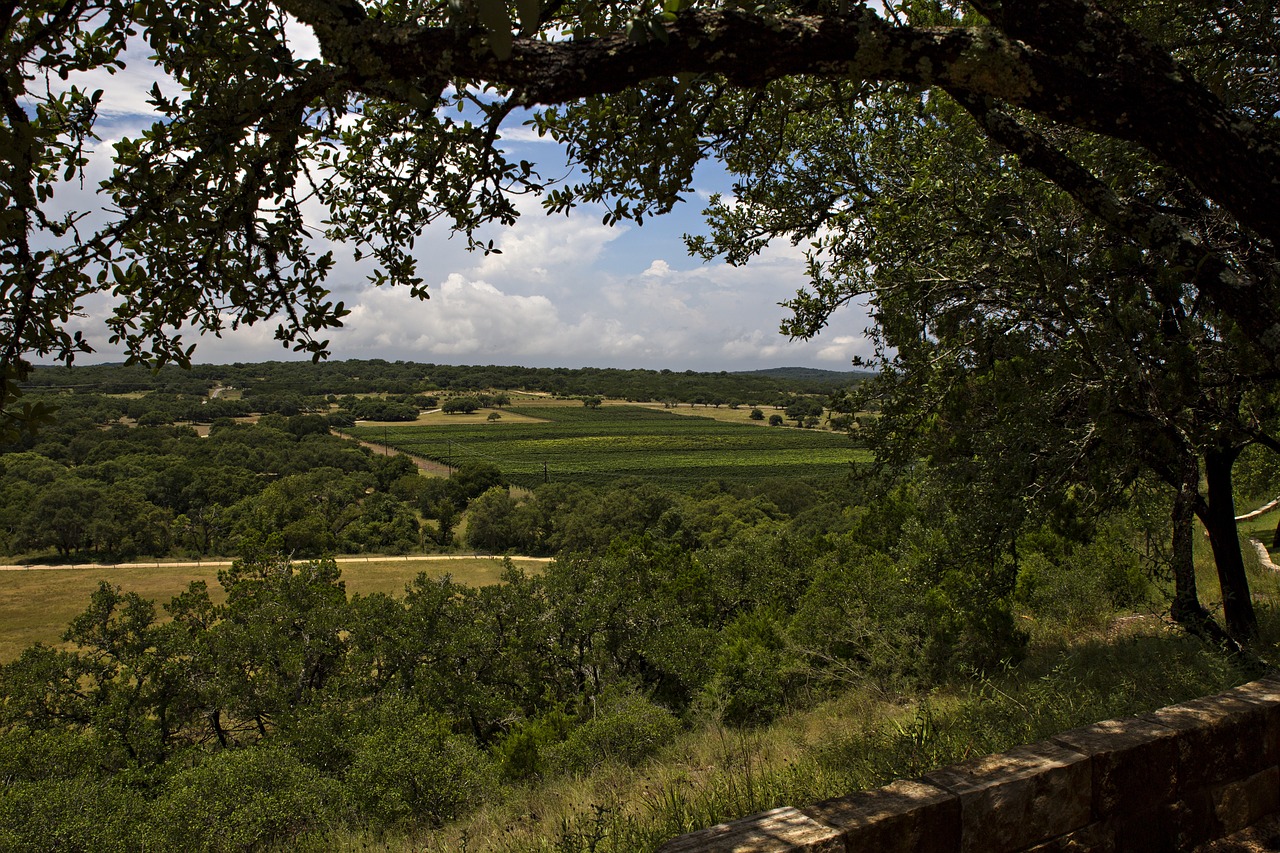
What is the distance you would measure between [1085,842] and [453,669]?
41.8ft

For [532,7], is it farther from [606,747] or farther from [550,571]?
[550,571]

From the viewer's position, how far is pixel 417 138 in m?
3.81

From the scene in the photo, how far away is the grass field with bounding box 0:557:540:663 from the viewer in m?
37.7

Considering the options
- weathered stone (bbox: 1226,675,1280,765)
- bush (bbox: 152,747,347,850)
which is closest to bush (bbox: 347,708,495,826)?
bush (bbox: 152,747,347,850)

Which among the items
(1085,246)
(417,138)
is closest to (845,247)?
(1085,246)

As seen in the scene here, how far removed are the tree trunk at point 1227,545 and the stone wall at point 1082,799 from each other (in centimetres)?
400

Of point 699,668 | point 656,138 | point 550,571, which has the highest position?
point 656,138

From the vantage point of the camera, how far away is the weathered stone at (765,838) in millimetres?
2201

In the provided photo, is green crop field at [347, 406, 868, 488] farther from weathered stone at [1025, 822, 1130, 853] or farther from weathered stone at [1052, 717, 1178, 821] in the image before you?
weathered stone at [1025, 822, 1130, 853]

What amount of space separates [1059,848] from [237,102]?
3.87m

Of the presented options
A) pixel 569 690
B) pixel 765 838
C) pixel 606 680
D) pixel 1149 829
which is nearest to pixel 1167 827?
pixel 1149 829

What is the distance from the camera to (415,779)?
9039 mm

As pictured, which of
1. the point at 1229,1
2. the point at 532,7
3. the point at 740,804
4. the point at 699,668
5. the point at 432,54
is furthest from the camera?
the point at 699,668

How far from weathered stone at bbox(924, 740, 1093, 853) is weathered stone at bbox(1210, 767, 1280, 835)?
76cm
